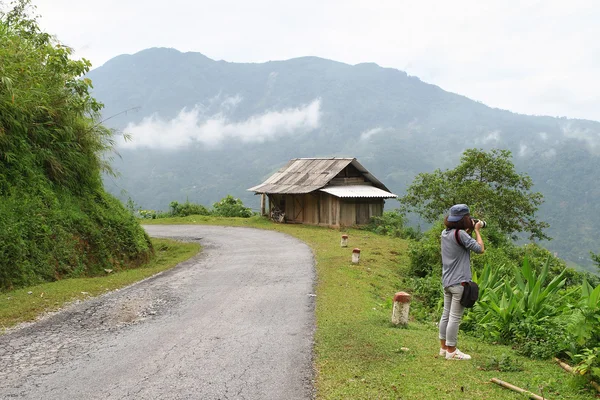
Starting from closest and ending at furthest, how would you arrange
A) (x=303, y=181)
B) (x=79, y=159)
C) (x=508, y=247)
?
(x=79, y=159)
(x=508, y=247)
(x=303, y=181)

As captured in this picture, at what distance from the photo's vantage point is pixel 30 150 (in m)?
13.1

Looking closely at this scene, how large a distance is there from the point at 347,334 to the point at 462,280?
221 cm

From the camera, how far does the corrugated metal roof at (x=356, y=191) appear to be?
30.5 m

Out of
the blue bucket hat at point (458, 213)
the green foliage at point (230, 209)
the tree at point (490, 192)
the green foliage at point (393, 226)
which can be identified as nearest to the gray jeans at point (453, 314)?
the blue bucket hat at point (458, 213)

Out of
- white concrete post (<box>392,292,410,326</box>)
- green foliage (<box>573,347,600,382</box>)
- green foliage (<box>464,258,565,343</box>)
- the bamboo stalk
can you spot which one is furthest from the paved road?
green foliage (<box>464,258,565,343</box>)

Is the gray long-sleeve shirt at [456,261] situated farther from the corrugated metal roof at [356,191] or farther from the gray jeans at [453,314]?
the corrugated metal roof at [356,191]

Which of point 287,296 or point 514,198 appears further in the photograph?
point 514,198

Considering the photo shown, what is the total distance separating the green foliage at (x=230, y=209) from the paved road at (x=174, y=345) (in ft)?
81.9

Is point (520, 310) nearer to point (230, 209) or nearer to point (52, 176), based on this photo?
point (52, 176)

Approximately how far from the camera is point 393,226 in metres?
30.1

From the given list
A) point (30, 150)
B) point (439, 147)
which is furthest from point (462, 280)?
point (439, 147)

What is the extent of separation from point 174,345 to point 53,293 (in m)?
4.41

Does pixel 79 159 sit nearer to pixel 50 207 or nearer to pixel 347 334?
pixel 50 207

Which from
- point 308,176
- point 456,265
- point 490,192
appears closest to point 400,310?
point 456,265
